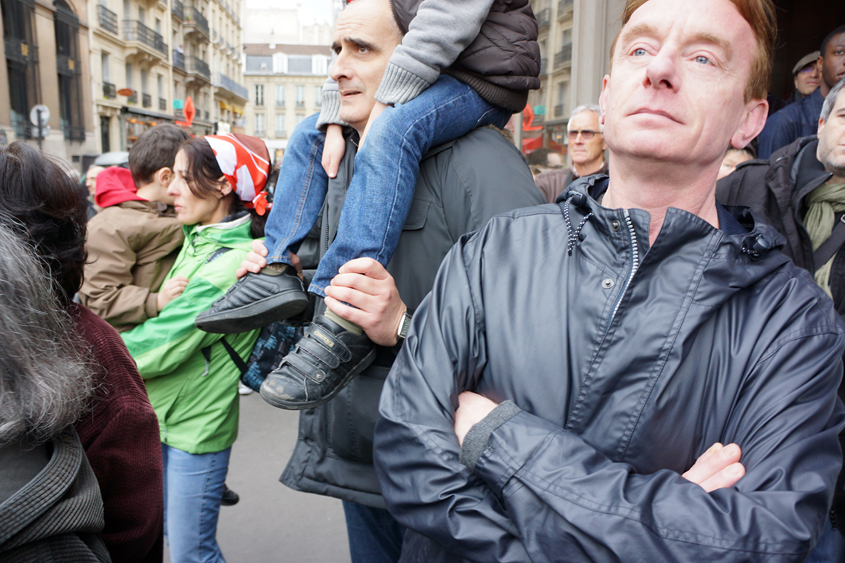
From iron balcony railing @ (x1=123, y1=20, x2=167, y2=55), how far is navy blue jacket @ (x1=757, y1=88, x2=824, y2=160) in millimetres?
32881

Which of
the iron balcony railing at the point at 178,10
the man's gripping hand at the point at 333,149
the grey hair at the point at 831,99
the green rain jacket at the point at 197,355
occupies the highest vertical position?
the iron balcony railing at the point at 178,10

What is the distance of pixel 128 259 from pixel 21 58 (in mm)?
22856

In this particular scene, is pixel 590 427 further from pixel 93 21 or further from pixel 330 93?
pixel 93 21

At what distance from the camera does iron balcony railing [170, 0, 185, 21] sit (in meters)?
36.7

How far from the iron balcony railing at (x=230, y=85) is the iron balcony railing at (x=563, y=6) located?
46684mm

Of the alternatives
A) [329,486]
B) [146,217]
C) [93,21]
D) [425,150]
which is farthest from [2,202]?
[93,21]

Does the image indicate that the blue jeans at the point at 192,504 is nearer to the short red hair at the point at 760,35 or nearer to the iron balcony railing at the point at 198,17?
the short red hair at the point at 760,35

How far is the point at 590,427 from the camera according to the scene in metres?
1.14

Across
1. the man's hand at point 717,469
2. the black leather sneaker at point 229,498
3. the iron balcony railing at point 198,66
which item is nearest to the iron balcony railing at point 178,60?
the iron balcony railing at point 198,66

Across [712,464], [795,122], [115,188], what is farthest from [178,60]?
[712,464]

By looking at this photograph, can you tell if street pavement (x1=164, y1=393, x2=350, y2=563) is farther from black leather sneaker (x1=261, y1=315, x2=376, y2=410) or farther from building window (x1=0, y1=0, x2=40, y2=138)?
building window (x1=0, y1=0, x2=40, y2=138)

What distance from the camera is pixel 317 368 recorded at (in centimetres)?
A: 158

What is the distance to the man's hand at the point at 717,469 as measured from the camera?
3.30 ft

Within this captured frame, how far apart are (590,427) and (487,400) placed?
201 mm
